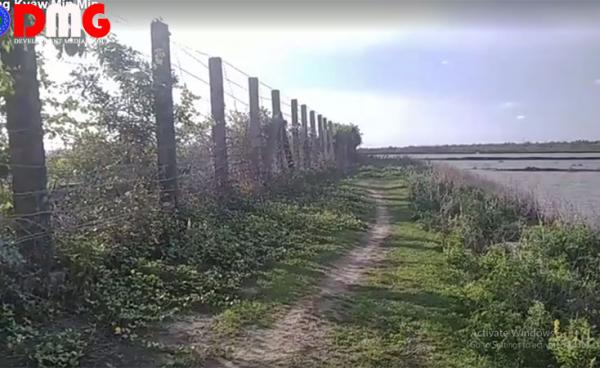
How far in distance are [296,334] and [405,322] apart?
0.96 metres

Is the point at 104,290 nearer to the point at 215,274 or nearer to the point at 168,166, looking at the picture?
the point at 215,274

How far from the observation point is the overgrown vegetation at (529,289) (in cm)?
388

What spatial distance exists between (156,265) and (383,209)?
9.11 metres

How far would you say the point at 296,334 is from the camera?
4.20m

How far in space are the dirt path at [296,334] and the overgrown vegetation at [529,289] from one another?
1.24 m

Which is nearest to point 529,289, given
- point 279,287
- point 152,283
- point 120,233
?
point 279,287

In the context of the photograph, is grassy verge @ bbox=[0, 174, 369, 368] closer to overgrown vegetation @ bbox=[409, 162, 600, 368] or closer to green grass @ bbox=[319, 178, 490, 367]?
green grass @ bbox=[319, 178, 490, 367]

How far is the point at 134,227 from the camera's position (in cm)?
584

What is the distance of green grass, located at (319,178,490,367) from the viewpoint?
3783 mm

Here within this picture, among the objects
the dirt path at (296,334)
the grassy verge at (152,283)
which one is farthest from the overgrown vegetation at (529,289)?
the grassy verge at (152,283)

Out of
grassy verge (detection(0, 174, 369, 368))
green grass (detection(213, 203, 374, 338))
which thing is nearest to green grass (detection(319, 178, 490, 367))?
green grass (detection(213, 203, 374, 338))

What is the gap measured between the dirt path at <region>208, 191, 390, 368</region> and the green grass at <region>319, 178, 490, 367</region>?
0.50ft

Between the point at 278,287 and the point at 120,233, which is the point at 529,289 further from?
the point at 120,233

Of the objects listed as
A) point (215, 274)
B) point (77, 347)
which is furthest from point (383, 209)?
point (77, 347)
